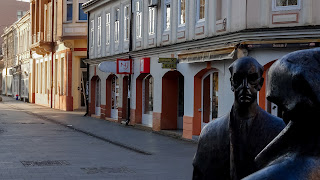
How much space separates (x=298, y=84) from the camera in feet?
4.12

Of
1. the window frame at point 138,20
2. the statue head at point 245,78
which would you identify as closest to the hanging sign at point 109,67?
the window frame at point 138,20

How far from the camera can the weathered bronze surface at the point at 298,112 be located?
121 cm

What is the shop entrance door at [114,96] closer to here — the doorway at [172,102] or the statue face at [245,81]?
the doorway at [172,102]

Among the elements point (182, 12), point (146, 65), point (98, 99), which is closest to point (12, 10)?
point (98, 99)

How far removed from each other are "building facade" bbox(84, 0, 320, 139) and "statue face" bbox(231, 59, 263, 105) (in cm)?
1385

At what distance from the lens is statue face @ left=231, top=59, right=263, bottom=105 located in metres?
2.01

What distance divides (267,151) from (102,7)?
31.0 meters

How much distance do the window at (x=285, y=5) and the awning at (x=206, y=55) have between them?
1.53 meters

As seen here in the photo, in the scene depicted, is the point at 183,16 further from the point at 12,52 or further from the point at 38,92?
the point at 12,52

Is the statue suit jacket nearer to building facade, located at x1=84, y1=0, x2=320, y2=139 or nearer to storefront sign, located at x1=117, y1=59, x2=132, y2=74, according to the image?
building facade, located at x1=84, y1=0, x2=320, y2=139

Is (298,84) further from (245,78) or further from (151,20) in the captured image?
(151,20)

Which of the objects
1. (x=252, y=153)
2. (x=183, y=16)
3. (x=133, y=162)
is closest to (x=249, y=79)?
(x=252, y=153)

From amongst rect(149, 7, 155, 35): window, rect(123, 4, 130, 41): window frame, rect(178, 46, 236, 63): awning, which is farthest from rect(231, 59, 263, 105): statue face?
rect(123, 4, 130, 41): window frame

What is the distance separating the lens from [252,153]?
6.15ft
